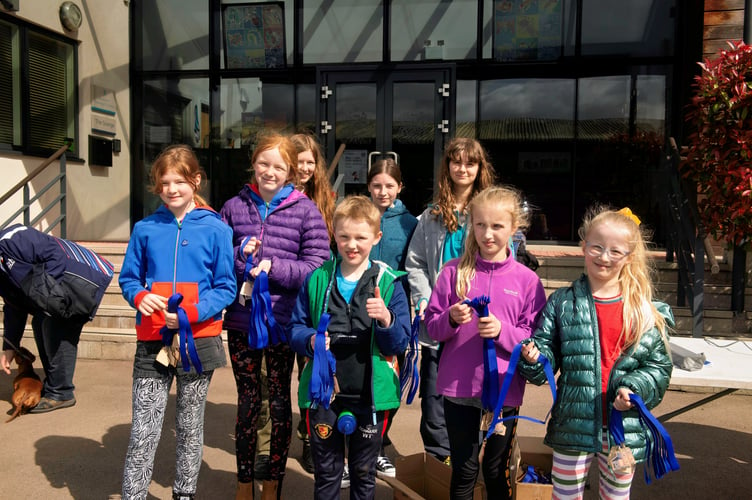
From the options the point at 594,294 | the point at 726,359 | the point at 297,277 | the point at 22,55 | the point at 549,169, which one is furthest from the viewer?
the point at 549,169

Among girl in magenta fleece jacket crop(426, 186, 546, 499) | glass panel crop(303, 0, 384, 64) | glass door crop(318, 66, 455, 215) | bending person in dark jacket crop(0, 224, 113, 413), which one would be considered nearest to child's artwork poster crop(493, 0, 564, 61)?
glass door crop(318, 66, 455, 215)

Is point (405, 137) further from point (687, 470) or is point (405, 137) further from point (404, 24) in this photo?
point (687, 470)

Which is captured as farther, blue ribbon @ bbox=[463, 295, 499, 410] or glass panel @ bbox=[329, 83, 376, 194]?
glass panel @ bbox=[329, 83, 376, 194]

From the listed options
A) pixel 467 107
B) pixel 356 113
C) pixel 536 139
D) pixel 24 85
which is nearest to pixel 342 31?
pixel 356 113

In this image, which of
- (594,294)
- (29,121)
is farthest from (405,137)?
(594,294)

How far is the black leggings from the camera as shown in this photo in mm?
2439

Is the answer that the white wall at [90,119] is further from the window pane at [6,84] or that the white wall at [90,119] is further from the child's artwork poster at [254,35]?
the child's artwork poster at [254,35]

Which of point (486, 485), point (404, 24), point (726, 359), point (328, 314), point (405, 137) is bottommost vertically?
point (486, 485)

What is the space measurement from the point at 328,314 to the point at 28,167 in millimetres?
7438

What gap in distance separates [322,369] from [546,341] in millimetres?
865

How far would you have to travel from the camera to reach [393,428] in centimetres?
425

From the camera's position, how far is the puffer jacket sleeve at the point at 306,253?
9.34 ft

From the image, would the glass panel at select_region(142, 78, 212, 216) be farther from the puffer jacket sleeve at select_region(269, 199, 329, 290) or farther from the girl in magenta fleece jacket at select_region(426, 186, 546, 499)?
the girl in magenta fleece jacket at select_region(426, 186, 546, 499)

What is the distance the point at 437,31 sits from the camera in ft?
29.6
